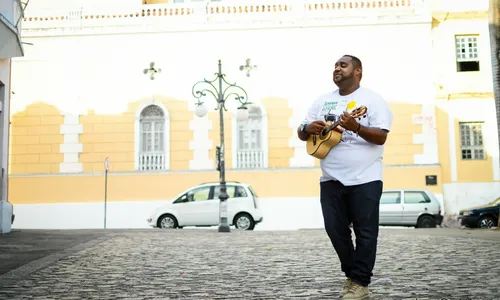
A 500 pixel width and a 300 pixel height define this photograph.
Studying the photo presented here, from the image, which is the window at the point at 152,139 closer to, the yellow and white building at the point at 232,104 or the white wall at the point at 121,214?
the yellow and white building at the point at 232,104

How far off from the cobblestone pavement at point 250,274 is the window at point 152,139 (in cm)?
1406

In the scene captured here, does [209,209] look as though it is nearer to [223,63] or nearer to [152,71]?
[152,71]

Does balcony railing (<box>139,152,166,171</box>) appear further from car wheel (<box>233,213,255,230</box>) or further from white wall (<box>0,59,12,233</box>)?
white wall (<box>0,59,12,233</box>)

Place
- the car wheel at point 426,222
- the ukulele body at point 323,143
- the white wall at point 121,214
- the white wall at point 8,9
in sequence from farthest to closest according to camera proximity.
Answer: the white wall at point 121,214
the car wheel at point 426,222
the white wall at point 8,9
the ukulele body at point 323,143

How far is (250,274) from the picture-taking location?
6.61m

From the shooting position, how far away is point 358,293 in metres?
4.53

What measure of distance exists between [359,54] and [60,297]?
2032 cm

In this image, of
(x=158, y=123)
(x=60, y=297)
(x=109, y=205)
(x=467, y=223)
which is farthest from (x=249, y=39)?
(x=60, y=297)

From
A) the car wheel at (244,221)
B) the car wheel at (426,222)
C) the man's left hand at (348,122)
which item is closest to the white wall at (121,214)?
the car wheel at (244,221)

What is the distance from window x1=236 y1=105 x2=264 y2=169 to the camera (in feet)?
78.4

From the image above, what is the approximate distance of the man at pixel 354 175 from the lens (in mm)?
4613

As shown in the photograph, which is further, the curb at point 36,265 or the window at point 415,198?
the window at point 415,198

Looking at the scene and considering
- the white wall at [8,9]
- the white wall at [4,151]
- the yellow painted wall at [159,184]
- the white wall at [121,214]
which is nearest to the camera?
the white wall at [8,9]

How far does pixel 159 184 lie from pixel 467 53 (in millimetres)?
12818
